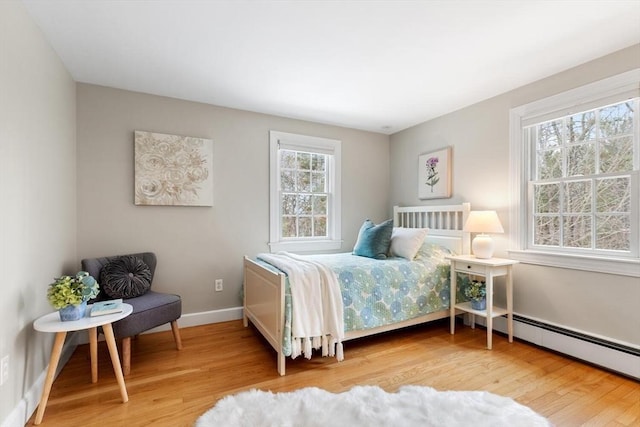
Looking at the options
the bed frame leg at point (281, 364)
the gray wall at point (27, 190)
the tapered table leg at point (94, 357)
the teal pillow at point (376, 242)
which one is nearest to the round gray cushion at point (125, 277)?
the gray wall at point (27, 190)

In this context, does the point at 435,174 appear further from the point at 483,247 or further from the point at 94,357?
the point at 94,357

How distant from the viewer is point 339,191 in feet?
13.0

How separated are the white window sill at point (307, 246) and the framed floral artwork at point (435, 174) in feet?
4.21

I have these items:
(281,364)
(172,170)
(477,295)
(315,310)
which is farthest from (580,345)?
(172,170)

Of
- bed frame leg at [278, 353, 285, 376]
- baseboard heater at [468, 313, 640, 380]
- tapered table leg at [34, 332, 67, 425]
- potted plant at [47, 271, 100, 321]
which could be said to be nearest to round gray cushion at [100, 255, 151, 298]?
potted plant at [47, 271, 100, 321]

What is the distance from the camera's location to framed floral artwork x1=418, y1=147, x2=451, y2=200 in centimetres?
349

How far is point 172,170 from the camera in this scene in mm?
3008

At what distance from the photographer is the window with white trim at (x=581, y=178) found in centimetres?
221

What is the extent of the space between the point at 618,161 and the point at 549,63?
0.92 metres

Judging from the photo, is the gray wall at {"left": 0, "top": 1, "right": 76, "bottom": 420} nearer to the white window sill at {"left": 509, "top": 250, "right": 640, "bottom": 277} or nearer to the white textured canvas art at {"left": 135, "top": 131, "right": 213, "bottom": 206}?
the white textured canvas art at {"left": 135, "top": 131, "right": 213, "bottom": 206}

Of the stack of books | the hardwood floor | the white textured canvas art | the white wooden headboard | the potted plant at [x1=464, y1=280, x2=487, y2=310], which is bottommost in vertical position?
the hardwood floor

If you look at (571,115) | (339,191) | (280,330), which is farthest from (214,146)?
(571,115)

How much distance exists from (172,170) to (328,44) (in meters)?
1.93

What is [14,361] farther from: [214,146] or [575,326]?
[575,326]
